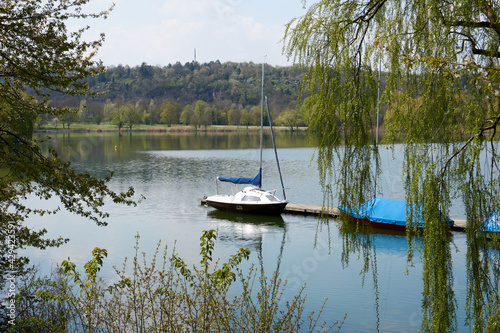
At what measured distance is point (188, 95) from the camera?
443 feet

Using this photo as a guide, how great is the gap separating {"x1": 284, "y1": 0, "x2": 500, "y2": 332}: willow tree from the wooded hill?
74987 mm

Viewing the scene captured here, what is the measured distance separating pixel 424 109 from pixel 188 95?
13255cm

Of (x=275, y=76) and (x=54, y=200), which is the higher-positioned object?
(x=275, y=76)

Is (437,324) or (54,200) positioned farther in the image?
(54,200)

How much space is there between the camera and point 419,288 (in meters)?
13.0

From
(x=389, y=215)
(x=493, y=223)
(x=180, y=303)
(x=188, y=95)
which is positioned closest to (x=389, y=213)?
(x=389, y=215)

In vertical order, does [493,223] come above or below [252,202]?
above

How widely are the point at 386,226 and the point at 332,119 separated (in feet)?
49.6

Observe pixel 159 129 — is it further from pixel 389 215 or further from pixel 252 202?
pixel 389 215

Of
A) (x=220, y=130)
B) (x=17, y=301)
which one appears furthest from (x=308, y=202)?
(x=220, y=130)

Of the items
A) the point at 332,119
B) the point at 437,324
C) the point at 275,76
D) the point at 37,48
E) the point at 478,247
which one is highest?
the point at 275,76

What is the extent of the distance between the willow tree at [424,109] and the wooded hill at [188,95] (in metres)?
75.0

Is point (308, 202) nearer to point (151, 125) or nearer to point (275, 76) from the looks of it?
point (151, 125)

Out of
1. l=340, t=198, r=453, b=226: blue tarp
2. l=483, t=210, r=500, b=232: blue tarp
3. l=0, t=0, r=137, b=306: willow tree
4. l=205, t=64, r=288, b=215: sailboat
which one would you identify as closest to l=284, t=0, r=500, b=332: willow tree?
l=483, t=210, r=500, b=232: blue tarp
